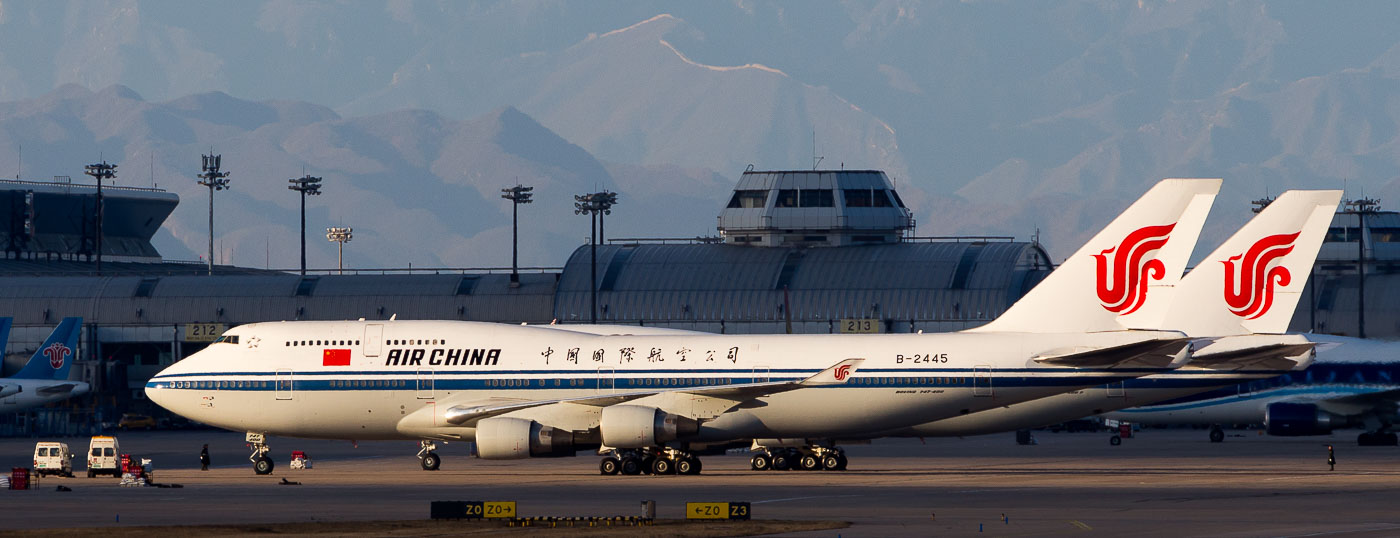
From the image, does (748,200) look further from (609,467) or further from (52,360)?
(609,467)

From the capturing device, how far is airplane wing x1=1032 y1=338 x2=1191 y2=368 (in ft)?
164

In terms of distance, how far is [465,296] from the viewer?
107 m

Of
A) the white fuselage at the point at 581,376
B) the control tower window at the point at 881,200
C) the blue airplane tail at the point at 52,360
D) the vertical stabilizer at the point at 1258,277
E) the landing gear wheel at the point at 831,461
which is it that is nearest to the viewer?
the vertical stabilizer at the point at 1258,277

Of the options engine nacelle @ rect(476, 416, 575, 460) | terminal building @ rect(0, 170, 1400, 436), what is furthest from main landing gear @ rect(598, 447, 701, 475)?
terminal building @ rect(0, 170, 1400, 436)

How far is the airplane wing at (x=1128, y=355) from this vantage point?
49.9 m

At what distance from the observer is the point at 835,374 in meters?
52.2

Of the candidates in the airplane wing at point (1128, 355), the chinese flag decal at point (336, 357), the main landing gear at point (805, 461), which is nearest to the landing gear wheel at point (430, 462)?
the chinese flag decal at point (336, 357)

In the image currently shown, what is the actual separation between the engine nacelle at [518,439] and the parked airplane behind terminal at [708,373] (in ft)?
0.16

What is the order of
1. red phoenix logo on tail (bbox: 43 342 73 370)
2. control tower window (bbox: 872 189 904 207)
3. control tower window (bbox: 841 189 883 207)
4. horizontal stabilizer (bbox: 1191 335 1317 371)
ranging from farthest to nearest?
1. control tower window (bbox: 872 189 904 207)
2. control tower window (bbox: 841 189 883 207)
3. red phoenix logo on tail (bbox: 43 342 73 370)
4. horizontal stabilizer (bbox: 1191 335 1317 371)

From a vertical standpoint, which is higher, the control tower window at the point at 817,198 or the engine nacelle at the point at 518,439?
the control tower window at the point at 817,198

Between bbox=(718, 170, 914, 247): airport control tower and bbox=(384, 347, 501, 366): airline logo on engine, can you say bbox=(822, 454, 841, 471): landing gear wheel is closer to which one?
bbox=(384, 347, 501, 366): airline logo on engine

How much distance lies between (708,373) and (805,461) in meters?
5.79

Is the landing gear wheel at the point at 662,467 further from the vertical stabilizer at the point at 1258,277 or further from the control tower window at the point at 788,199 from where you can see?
the control tower window at the point at 788,199

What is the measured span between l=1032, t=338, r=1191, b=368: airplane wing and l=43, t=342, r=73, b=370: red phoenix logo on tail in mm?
50339
